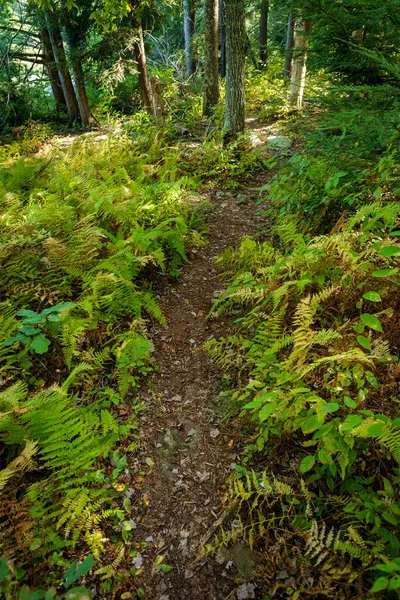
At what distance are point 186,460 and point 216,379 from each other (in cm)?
90

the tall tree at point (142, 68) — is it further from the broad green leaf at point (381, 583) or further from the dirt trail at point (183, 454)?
the broad green leaf at point (381, 583)

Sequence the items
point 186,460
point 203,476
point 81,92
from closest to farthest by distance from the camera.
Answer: point 203,476, point 186,460, point 81,92

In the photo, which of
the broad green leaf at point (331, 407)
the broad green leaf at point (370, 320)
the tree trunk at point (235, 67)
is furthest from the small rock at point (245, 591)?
the tree trunk at point (235, 67)

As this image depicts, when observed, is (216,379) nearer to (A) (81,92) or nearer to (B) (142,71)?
(B) (142,71)

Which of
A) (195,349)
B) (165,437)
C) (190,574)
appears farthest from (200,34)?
(190,574)

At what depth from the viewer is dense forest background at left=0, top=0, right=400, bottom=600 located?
221 centimetres

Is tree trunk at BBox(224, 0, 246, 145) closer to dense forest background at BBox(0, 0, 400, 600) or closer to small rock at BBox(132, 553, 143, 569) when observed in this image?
dense forest background at BBox(0, 0, 400, 600)

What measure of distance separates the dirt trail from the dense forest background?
0.02 m

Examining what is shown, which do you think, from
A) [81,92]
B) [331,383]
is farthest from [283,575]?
[81,92]

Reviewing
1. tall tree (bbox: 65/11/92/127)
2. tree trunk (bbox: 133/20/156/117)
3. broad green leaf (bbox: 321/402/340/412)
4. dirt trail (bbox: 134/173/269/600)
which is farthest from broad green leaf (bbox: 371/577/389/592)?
tall tree (bbox: 65/11/92/127)

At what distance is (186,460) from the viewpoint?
2984 mm

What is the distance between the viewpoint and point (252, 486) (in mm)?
2654

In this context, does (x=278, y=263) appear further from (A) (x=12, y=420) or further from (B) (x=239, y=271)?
(A) (x=12, y=420)

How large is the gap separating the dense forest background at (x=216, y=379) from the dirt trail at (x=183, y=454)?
16 millimetres
